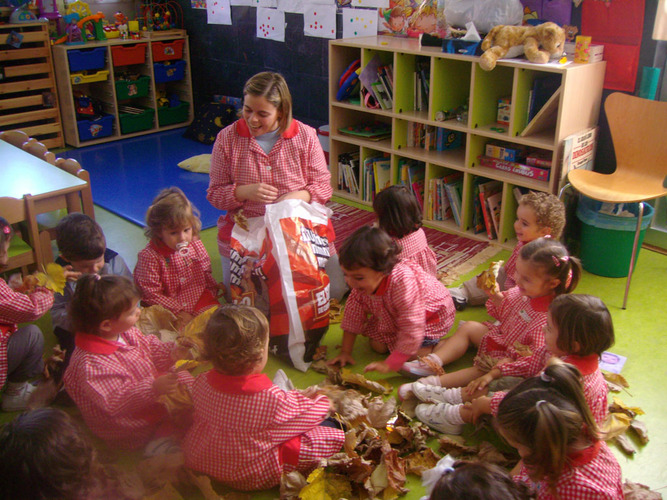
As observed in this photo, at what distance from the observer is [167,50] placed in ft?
19.7

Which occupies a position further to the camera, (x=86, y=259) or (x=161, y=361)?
(x=86, y=259)

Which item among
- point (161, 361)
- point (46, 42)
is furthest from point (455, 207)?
point (46, 42)

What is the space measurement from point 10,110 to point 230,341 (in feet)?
16.4

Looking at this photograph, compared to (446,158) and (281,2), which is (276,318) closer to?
(446,158)

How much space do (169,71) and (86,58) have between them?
0.85 meters

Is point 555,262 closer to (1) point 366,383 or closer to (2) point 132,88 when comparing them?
(1) point 366,383

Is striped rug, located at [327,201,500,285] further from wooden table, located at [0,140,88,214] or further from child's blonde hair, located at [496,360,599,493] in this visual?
child's blonde hair, located at [496,360,599,493]

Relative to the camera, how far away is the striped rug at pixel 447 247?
10.8ft

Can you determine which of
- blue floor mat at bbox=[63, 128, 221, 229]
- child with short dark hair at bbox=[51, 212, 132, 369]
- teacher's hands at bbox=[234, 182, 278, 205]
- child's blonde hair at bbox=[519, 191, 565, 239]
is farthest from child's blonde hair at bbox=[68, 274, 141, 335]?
blue floor mat at bbox=[63, 128, 221, 229]

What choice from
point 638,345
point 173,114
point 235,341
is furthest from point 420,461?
point 173,114

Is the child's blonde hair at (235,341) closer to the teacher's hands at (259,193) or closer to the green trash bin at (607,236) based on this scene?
the teacher's hands at (259,193)

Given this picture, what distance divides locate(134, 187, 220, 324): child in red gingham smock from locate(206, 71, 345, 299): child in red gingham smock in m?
0.19

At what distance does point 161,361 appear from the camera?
87.5 inches

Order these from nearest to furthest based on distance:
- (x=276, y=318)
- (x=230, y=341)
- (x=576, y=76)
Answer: (x=230, y=341)
(x=276, y=318)
(x=576, y=76)
